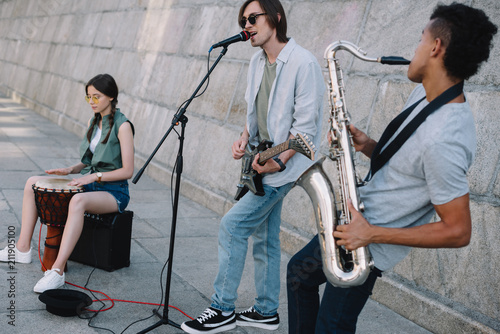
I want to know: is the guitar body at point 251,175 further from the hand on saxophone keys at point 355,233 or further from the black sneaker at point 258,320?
the hand on saxophone keys at point 355,233

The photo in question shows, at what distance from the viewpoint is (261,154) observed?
10.7ft

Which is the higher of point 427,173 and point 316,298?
point 427,173

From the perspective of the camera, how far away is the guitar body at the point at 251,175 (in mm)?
3311

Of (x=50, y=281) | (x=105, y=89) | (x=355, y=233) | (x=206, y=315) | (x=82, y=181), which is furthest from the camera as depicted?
(x=105, y=89)

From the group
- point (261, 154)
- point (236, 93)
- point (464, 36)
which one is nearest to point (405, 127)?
point (464, 36)

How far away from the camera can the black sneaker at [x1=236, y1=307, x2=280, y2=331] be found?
361 centimetres

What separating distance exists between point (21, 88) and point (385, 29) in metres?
13.2

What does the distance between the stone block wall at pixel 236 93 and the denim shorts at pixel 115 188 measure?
5.44ft

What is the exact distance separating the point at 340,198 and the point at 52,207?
2.40 metres

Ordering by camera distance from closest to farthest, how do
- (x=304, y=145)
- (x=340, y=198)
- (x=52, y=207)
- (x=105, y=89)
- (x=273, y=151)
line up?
(x=340, y=198), (x=304, y=145), (x=273, y=151), (x=52, y=207), (x=105, y=89)

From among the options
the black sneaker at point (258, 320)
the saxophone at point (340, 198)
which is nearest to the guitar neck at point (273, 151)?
the saxophone at point (340, 198)

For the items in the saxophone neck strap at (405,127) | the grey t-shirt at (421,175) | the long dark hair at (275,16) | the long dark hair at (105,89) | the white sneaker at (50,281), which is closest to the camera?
the grey t-shirt at (421,175)

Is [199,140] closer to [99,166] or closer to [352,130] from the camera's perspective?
[99,166]

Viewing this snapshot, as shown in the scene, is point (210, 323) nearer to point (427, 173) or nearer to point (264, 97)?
point (264, 97)
